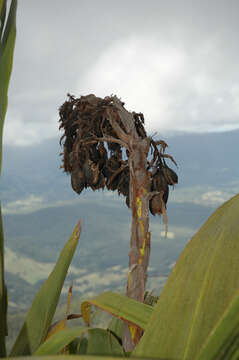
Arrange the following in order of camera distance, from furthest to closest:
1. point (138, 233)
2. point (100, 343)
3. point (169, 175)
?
point (169, 175)
point (138, 233)
point (100, 343)

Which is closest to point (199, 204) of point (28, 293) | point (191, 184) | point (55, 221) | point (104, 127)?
point (191, 184)

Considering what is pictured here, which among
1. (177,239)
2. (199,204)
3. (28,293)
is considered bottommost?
(28,293)

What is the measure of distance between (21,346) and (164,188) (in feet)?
1.84

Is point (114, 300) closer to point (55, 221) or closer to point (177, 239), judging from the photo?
point (177, 239)

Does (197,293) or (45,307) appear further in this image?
(45,307)

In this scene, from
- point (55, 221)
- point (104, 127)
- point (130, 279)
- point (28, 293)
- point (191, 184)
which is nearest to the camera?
point (130, 279)

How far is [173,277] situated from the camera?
222 mm

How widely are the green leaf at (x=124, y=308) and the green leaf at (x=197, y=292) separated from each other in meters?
0.16

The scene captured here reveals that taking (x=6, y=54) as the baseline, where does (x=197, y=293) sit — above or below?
below

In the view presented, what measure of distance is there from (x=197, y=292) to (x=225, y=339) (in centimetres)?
7

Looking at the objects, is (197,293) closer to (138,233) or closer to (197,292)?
(197,292)

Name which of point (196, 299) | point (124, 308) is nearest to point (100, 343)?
point (124, 308)

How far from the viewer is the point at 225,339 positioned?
0.44 ft

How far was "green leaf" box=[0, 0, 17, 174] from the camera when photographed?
0.87 feet
